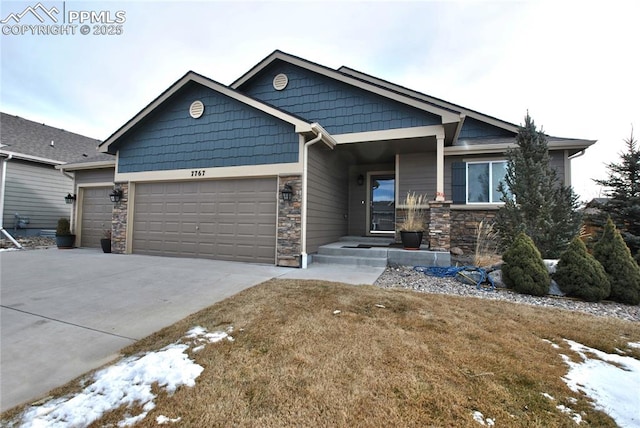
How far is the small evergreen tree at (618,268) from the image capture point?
430 centimetres

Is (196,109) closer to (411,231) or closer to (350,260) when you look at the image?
(350,260)

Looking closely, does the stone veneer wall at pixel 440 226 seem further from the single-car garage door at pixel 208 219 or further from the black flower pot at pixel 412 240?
the single-car garage door at pixel 208 219

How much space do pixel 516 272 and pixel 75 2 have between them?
11.1m

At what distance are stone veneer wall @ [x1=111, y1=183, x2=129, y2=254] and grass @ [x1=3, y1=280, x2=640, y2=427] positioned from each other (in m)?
6.59

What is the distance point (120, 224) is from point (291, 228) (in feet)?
19.1

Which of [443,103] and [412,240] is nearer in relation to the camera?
[412,240]

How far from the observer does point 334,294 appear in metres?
4.22

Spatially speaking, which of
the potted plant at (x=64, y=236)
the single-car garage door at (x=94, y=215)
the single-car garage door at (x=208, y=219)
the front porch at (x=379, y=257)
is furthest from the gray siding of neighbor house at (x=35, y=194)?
the front porch at (x=379, y=257)

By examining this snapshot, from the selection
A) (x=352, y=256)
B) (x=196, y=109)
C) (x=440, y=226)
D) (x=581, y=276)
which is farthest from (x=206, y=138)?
(x=581, y=276)

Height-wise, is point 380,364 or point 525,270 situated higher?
point 525,270

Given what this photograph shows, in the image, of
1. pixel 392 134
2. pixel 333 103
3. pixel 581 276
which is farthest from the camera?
pixel 333 103

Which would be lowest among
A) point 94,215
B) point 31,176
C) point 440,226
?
point 440,226

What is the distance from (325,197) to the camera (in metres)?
8.16

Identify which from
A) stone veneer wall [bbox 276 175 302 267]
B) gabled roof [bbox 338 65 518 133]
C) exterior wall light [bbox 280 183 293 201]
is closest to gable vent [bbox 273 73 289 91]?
gabled roof [bbox 338 65 518 133]
